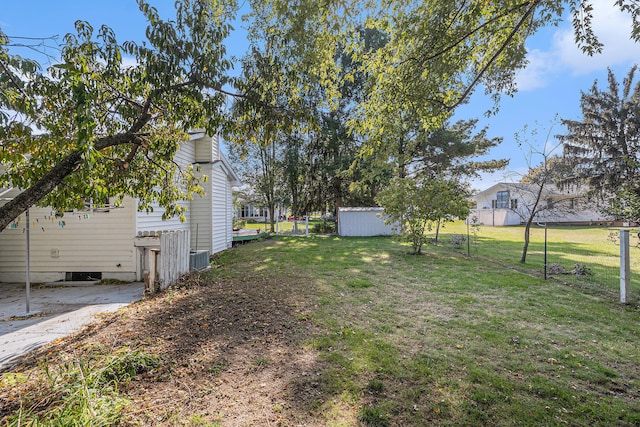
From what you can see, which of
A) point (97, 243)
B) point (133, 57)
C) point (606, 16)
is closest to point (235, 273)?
point (97, 243)

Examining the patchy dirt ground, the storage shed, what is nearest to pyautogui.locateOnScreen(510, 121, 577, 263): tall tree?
the patchy dirt ground

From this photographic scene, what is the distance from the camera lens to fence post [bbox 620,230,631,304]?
17.0ft

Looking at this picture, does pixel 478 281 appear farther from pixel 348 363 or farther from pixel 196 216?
pixel 196 216

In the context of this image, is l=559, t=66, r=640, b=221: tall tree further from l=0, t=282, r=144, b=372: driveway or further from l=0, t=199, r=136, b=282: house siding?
l=0, t=282, r=144, b=372: driveway

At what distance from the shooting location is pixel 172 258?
6.47 metres

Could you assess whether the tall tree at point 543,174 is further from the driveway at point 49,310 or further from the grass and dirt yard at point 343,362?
the driveway at point 49,310

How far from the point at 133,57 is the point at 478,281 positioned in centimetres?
731

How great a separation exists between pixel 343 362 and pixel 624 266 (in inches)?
217

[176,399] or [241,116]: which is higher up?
[241,116]

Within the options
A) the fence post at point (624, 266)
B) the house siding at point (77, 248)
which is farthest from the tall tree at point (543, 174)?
the house siding at point (77, 248)

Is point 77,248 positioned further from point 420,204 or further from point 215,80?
point 420,204

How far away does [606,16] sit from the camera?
3.91 meters

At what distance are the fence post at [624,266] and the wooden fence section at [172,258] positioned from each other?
8.39m

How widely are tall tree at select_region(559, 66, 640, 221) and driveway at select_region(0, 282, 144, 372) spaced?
2761cm
